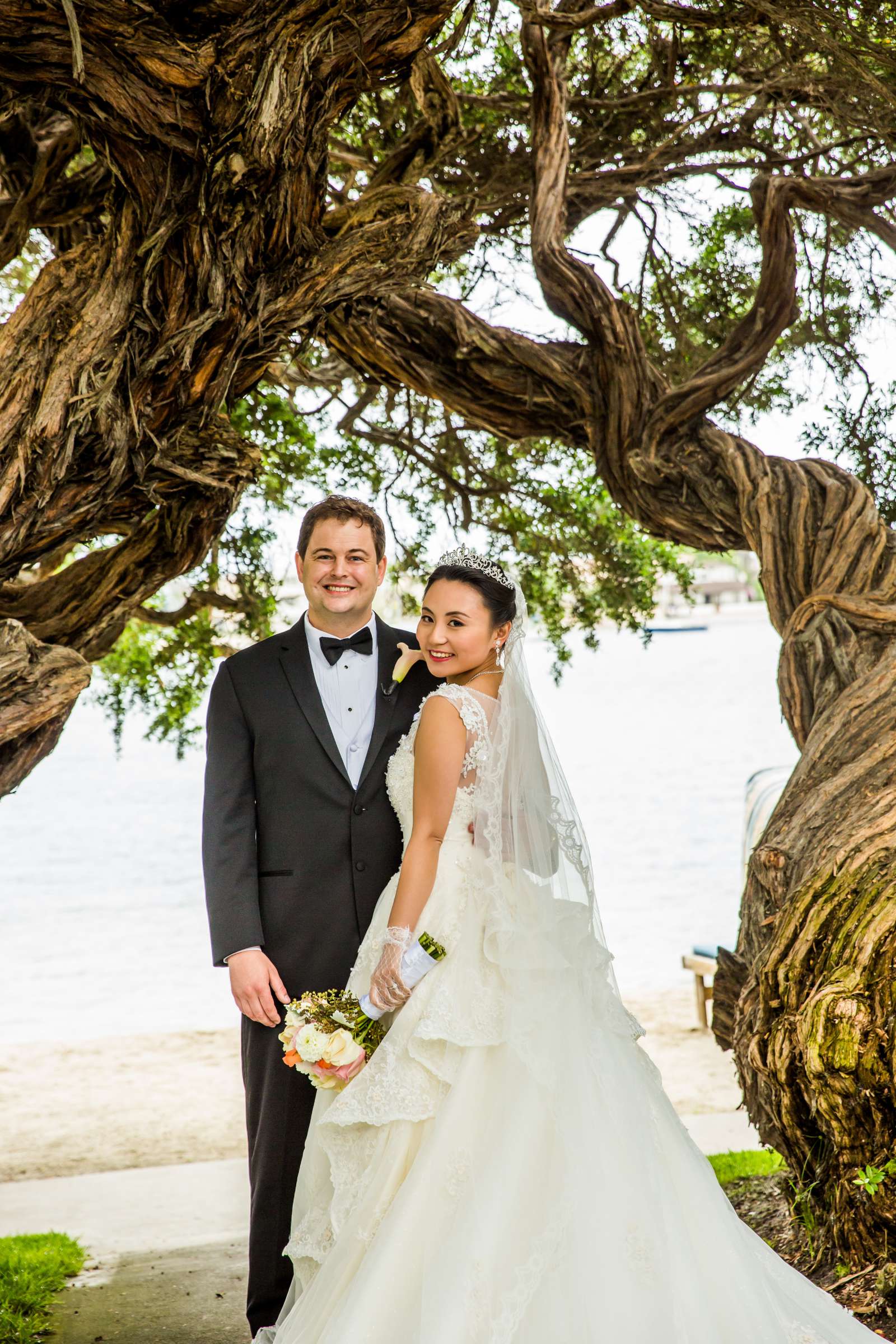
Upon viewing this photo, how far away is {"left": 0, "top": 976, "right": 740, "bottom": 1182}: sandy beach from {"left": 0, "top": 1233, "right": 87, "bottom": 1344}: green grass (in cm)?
296

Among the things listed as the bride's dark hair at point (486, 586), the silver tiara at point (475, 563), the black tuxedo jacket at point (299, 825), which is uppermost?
the silver tiara at point (475, 563)

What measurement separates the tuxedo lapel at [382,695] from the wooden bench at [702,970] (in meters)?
6.54

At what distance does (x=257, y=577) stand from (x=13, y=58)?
3035 mm

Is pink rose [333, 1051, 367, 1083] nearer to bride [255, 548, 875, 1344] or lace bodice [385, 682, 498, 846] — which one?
bride [255, 548, 875, 1344]

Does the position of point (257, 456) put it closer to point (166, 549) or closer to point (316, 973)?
point (166, 549)

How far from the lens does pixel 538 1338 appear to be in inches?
87.3

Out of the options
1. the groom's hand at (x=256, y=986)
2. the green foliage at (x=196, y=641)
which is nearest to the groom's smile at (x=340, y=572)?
the groom's hand at (x=256, y=986)

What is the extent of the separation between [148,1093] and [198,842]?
2019cm

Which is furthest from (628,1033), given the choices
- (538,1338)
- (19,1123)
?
(19,1123)

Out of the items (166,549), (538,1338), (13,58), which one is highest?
(13,58)

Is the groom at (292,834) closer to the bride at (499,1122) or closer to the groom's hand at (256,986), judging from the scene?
the groom's hand at (256,986)

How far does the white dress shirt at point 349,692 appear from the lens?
312 centimetres

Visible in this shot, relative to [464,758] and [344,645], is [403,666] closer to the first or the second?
[344,645]

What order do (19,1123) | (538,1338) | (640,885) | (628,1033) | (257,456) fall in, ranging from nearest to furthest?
(538,1338)
(628,1033)
(257,456)
(19,1123)
(640,885)
